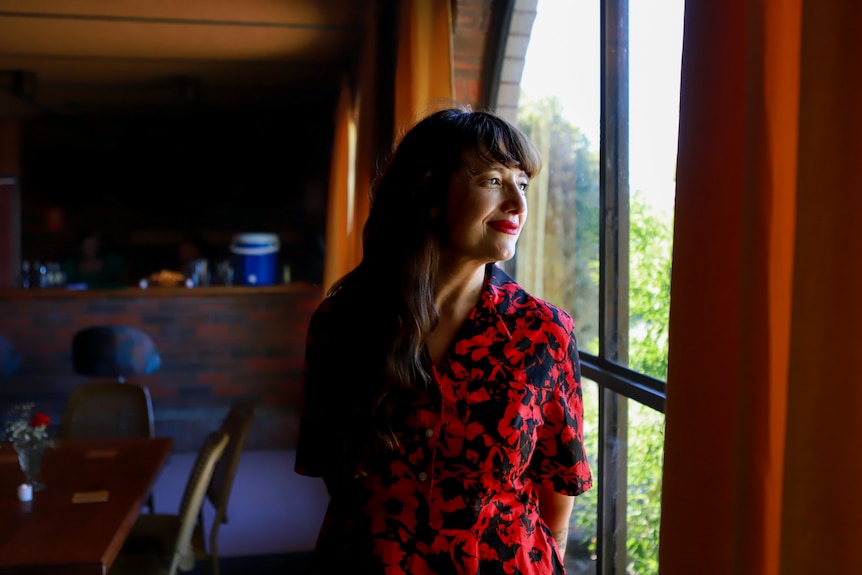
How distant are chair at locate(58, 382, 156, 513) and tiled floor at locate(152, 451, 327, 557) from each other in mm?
606

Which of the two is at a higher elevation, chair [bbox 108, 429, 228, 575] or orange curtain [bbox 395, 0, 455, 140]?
orange curtain [bbox 395, 0, 455, 140]

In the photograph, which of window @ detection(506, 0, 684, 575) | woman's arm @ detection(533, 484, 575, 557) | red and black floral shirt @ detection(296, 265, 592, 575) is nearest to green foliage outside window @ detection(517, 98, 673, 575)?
window @ detection(506, 0, 684, 575)

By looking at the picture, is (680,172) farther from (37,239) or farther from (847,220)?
(37,239)

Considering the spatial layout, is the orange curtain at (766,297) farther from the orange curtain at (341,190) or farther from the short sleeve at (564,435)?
the orange curtain at (341,190)

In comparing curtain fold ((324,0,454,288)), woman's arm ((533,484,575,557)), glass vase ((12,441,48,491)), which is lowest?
glass vase ((12,441,48,491))

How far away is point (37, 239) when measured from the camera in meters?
6.62

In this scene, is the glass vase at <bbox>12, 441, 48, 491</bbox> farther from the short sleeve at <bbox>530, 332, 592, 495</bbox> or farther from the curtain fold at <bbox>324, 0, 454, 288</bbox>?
the short sleeve at <bbox>530, 332, 592, 495</bbox>

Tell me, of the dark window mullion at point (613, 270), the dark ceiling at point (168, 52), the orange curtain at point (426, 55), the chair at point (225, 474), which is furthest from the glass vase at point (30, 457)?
the dark ceiling at point (168, 52)

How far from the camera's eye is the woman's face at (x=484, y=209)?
1.29m

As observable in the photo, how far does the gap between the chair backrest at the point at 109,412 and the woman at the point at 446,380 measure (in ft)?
8.45

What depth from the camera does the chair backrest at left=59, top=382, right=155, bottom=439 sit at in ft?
12.0

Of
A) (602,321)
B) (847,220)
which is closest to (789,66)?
(847,220)

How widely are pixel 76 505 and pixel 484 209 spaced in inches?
70.0

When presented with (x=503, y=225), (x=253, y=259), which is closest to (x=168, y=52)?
(x=253, y=259)
